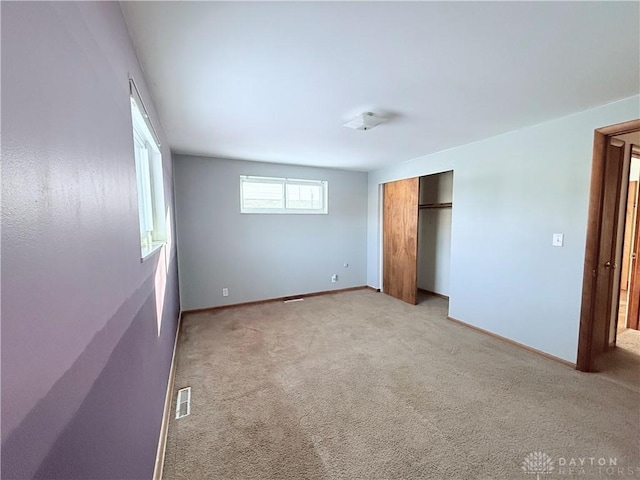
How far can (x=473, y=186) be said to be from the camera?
10.9ft

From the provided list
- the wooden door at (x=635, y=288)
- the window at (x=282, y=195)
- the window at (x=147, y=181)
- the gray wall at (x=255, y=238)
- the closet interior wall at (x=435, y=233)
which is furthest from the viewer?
the closet interior wall at (x=435, y=233)

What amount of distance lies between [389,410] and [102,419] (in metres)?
1.77

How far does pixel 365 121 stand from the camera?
2408 mm

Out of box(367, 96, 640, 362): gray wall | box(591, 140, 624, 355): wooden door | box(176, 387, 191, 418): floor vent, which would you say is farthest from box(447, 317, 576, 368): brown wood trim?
box(176, 387, 191, 418): floor vent

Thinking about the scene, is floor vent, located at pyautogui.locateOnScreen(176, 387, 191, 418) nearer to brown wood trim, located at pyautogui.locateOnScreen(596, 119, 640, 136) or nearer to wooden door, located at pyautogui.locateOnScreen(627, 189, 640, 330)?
brown wood trim, located at pyautogui.locateOnScreen(596, 119, 640, 136)

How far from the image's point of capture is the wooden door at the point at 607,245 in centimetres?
238

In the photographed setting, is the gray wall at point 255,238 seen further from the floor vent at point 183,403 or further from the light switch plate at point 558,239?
the light switch plate at point 558,239

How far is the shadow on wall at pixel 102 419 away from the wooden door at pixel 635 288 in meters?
4.80

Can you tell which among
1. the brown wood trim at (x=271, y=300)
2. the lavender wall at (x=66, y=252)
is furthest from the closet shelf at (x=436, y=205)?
the lavender wall at (x=66, y=252)

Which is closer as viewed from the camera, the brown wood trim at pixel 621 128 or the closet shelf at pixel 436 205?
the brown wood trim at pixel 621 128

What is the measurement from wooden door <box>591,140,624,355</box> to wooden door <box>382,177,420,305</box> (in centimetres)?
205

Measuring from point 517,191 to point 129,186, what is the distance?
340 cm

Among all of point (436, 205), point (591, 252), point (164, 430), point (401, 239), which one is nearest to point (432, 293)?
point (401, 239)

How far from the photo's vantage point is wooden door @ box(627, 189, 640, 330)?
3102mm
